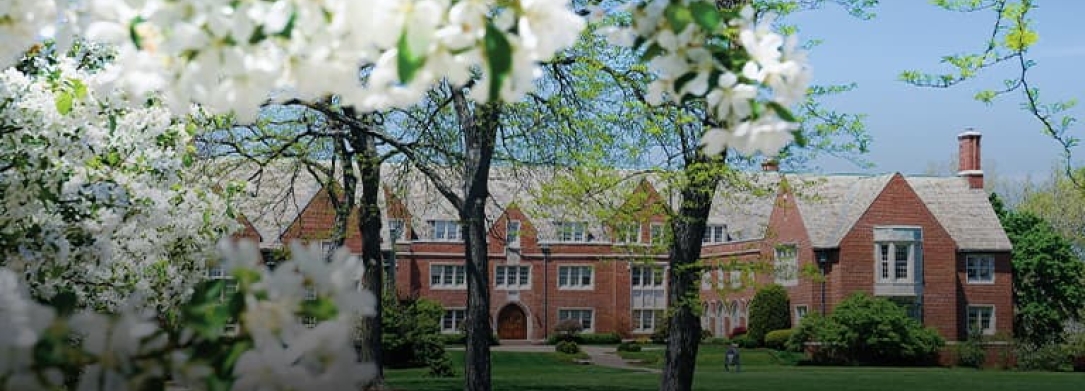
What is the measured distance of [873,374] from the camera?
33219 mm

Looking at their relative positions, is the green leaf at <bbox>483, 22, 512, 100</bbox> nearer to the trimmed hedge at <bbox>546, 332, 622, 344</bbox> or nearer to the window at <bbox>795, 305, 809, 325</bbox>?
the window at <bbox>795, 305, 809, 325</bbox>

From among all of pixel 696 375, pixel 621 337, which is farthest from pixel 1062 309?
pixel 696 375

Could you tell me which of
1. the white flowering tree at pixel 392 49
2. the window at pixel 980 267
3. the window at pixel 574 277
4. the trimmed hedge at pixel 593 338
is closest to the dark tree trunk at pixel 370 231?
the white flowering tree at pixel 392 49

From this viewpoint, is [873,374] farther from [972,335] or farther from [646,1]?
[646,1]

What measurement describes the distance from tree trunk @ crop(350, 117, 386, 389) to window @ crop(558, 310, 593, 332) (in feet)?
102

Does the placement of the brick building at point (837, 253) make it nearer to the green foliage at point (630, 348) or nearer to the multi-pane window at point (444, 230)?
the multi-pane window at point (444, 230)

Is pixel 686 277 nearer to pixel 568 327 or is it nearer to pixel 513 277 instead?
pixel 568 327

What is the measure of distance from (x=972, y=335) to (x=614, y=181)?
31157mm

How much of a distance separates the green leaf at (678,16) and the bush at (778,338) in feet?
138

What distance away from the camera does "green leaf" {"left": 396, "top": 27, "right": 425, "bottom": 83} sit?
7.48ft

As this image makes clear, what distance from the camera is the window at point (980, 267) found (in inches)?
1838

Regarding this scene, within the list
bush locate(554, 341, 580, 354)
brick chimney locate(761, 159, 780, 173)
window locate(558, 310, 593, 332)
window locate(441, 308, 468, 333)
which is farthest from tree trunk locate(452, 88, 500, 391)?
window locate(558, 310, 593, 332)

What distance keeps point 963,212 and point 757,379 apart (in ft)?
70.3

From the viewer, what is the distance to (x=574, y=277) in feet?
182
